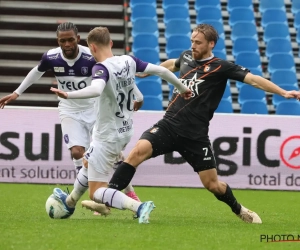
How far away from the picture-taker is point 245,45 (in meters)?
18.6

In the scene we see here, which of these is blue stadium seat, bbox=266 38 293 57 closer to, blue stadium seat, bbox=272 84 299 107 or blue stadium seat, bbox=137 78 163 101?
blue stadium seat, bbox=272 84 299 107

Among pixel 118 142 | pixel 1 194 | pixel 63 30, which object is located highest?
pixel 63 30

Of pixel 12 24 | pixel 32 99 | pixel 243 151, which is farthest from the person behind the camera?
pixel 12 24

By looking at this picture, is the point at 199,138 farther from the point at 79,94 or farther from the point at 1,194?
the point at 1,194

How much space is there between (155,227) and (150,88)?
32.2 ft

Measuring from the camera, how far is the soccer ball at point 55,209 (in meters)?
8.20

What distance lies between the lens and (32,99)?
17203mm

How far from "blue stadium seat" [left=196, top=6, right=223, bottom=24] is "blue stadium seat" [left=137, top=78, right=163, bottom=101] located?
8.61ft

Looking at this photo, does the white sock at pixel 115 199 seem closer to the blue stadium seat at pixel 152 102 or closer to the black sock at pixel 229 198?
the black sock at pixel 229 198

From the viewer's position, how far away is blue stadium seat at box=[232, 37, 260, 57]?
18547mm

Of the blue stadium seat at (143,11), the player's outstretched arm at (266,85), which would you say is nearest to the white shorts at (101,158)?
the player's outstretched arm at (266,85)

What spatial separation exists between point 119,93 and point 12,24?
11525 millimetres

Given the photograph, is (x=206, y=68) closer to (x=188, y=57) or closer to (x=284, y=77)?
(x=188, y=57)

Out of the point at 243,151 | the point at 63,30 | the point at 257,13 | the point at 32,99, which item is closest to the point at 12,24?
the point at 32,99
